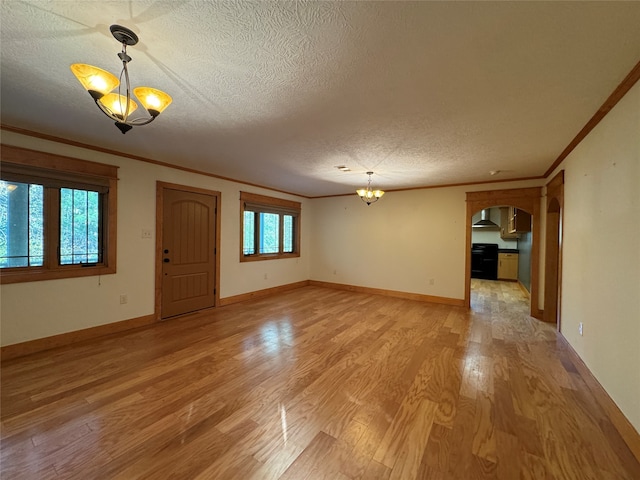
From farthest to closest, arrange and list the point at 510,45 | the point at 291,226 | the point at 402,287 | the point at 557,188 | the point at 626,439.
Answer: the point at 291,226 → the point at 402,287 → the point at 557,188 → the point at 626,439 → the point at 510,45

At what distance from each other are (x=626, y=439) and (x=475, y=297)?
14.8 ft

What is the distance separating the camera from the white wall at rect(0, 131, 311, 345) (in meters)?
2.90

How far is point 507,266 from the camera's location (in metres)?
8.12

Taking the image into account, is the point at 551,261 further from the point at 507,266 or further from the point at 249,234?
the point at 249,234

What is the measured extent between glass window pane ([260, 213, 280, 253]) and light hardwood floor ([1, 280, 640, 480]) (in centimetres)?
271

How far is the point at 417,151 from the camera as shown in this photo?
3.30 metres

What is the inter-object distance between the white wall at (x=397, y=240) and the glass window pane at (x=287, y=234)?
2.20 feet

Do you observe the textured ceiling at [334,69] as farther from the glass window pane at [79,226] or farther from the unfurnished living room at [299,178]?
the glass window pane at [79,226]

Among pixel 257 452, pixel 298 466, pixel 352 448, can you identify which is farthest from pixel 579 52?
pixel 257 452

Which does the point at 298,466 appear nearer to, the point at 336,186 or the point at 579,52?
the point at 579,52

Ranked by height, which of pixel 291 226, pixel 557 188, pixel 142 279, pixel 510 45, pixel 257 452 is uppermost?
pixel 510 45

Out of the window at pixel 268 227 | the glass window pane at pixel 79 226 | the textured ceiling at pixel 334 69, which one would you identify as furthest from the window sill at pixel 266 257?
the textured ceiling at pixel 334 69

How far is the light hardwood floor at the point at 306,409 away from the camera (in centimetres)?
155

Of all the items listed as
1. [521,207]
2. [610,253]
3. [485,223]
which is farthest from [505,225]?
[610,253]
